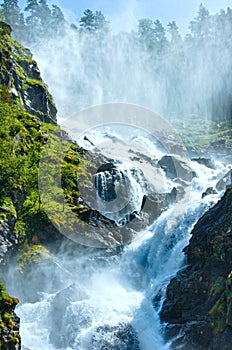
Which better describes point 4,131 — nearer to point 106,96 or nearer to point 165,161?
point 165,161

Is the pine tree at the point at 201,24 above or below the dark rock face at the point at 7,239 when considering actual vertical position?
above

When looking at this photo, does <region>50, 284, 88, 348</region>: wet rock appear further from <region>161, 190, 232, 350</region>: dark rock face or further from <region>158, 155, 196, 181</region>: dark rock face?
<region>158, 155, 196, 181</region>: dark rock face

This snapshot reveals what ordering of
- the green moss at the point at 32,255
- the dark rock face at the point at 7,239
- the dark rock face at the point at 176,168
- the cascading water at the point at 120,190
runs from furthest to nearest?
the dark rock face at the point at 176,168 < the cascading water at the point at 120,190 < the green moss at the point at 32,255 < the dark rock face at the point at 7,239

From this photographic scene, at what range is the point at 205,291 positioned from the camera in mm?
21797

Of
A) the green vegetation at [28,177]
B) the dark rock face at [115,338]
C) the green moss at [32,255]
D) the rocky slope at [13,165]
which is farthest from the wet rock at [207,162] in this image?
the dark rock face at [115,338]

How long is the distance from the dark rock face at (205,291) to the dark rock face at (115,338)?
2.05m

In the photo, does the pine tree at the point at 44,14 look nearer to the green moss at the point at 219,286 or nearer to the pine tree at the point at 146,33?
the pine tree at the point at 146,33

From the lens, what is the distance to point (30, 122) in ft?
125

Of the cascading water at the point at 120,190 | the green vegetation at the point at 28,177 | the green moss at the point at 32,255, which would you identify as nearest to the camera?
the green moss at the point at 32,255

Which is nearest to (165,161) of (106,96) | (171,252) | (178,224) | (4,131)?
(178,224)

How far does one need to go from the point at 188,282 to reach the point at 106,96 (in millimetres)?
77608

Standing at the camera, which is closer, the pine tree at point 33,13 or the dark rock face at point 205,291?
the dark rock face at point 205,291

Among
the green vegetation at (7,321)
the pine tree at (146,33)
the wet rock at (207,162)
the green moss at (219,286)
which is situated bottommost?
the green vegetation at (7,321)

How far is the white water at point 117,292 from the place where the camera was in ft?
74.3
